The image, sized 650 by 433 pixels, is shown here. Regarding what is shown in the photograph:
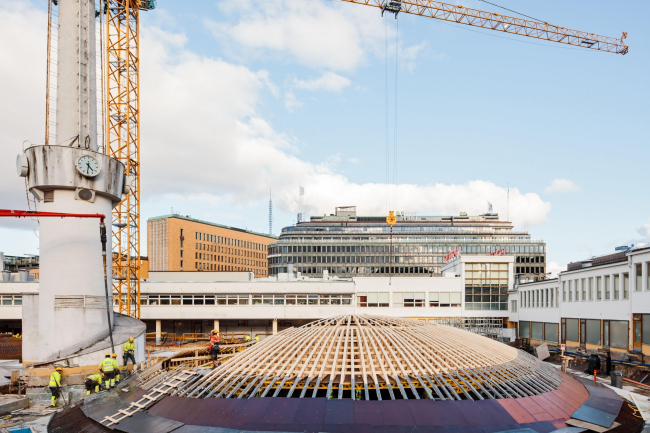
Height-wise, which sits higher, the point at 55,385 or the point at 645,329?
the point at 645,329

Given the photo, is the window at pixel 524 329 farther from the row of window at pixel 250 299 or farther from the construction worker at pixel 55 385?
the construction worker at pixel 55 385

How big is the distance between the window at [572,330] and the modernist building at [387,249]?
63.8 m

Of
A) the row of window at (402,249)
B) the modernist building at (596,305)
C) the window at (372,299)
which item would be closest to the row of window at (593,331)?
the modernist building at (596,305)

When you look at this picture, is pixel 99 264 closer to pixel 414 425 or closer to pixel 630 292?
pixel 414 425

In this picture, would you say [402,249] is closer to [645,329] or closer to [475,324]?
[475,324]

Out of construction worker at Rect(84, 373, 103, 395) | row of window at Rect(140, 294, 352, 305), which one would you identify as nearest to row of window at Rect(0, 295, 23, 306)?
row of window at Rect(140, 294, 352, 305)

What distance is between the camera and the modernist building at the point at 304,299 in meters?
56.9

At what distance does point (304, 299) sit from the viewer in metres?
57.2

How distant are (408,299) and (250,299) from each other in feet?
59.6

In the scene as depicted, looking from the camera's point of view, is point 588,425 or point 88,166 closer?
point 588,425

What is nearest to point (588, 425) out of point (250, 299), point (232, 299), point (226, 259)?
point (250, 299)

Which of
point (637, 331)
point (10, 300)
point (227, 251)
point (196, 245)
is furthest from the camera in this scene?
point (227, 251)

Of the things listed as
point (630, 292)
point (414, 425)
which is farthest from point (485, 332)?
point (414, 425)

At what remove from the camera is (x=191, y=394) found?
54.3 ft
